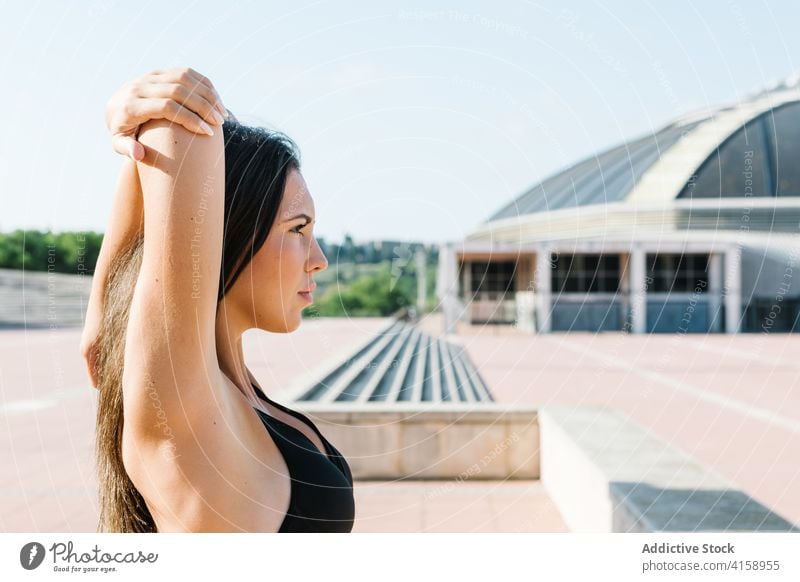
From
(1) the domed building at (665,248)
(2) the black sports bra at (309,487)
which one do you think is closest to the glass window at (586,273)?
(1) the domed building at (665,248)

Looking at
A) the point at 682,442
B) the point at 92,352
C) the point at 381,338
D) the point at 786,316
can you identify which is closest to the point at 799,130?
the point at 786,316

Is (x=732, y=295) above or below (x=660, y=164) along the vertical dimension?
below

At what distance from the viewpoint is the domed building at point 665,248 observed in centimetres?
1877

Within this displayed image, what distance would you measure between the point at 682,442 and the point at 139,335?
5.35m

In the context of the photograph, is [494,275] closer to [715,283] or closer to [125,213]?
[715,283]

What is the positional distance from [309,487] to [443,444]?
11.0 ft

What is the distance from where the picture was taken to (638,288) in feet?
62.1

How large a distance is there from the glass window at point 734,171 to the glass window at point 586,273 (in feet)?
11.9

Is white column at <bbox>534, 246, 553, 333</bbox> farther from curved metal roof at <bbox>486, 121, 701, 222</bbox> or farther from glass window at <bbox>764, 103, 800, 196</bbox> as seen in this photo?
glass window at <bbox>764, 103, 800, 196</bbox>

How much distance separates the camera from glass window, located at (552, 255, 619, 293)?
64.1 feet

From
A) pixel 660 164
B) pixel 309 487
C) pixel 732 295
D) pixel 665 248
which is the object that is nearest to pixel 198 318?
pixel 309 487

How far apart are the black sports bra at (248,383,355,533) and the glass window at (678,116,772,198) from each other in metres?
22.1
